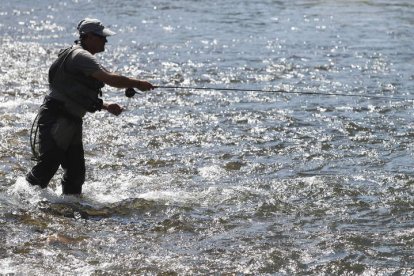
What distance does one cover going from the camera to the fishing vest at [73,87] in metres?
8.46

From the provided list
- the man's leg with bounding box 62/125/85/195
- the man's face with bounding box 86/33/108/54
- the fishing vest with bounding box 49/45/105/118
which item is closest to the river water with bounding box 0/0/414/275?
the man's leg with bounding box 62/125/85/195

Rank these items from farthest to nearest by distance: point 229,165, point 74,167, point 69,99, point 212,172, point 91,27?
point 229,165
point 212,172
point 74,167
point 69,99
point 91,27

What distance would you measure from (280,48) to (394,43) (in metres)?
2.94

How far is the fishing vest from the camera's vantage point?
846 cm

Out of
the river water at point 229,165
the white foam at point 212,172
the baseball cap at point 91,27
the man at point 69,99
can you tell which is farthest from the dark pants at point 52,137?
the white foam at point 212,172

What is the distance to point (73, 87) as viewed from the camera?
853 cm

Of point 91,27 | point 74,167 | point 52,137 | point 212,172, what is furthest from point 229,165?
point 91,27

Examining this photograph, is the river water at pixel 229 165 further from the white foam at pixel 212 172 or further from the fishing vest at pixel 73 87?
the fishing vest at pixel 73 87

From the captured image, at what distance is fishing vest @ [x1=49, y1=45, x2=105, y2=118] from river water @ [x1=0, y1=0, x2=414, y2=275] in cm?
116


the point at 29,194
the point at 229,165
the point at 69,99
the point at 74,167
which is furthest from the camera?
the point at 229,165

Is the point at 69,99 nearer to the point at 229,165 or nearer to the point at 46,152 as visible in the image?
the point at 46,152

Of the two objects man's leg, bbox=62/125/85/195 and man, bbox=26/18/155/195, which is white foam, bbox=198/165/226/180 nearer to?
man's leg, bbox=62/125/85/195

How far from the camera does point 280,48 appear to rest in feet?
67.6

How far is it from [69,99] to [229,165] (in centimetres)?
295
